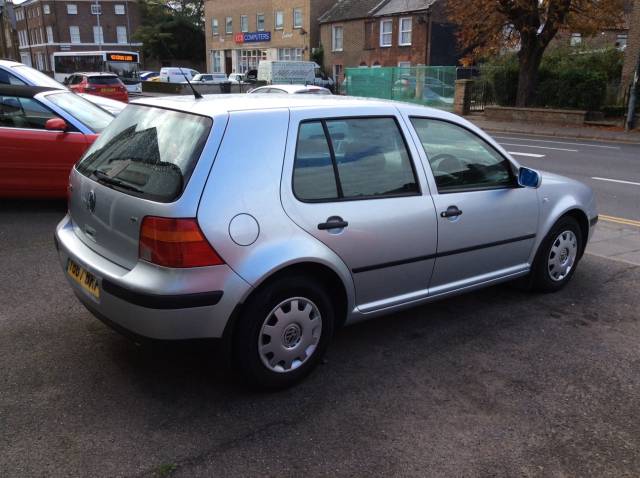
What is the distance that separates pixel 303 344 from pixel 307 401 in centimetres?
31

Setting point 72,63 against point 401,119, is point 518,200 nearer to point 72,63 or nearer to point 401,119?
point 401,119

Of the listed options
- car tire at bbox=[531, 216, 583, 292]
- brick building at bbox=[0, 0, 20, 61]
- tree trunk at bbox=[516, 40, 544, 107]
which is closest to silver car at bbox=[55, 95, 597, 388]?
car tire at bbox=[531, 216, 583, 292]

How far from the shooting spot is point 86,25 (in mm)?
81125

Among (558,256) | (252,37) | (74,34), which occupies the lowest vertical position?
(558,256)

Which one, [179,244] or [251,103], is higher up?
[251,103]

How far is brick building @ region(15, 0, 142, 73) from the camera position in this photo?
7988 centimetres

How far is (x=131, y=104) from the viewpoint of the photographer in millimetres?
3883

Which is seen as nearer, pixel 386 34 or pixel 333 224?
pixel 333 224

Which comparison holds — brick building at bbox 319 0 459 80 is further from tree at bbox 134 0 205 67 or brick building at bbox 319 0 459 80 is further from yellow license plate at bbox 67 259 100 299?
yellow license plate at bbox 67 259 100 299

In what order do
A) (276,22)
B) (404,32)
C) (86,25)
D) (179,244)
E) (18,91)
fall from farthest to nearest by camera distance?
(86,25) → (276,22) → (404,32) → (18,91) → (179,244)

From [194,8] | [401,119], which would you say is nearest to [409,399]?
[401,119]

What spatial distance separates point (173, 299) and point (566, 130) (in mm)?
21038

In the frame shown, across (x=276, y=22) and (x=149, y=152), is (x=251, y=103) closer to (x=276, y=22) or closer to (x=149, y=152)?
(x=149, y=152)

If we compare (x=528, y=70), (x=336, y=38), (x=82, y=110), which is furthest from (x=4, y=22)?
(x=82, y=110)
